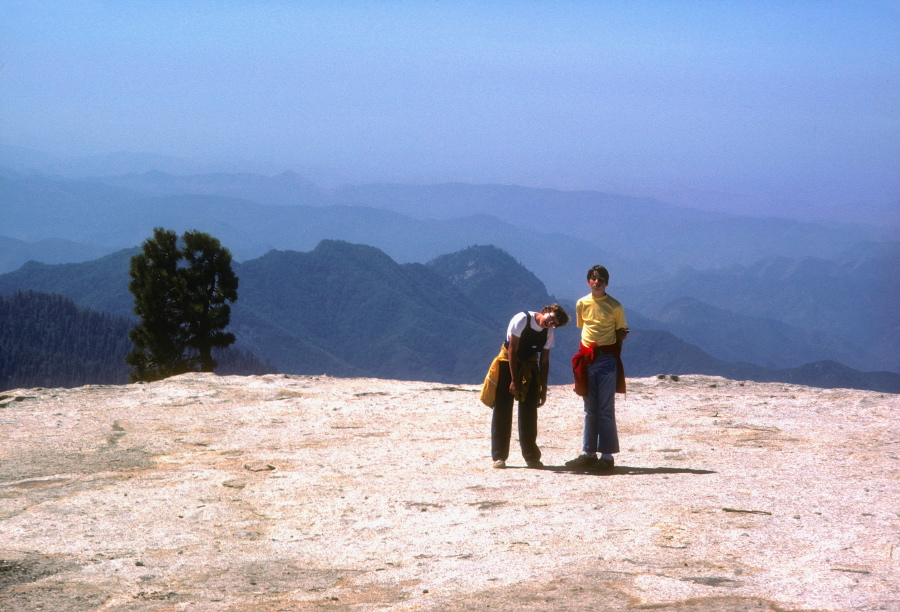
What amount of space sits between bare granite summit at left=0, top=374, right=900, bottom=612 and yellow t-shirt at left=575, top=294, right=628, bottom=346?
194 centimetres

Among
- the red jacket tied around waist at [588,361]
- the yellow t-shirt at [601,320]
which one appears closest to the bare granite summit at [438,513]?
the red jacket tied around waist at [588,361]

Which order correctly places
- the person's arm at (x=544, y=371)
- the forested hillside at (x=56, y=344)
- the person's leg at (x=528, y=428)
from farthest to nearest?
the forested hillside at (x=56, y=344) → the person's leg at (x=528, y=428) → the person's arm at (x=544, y=371)

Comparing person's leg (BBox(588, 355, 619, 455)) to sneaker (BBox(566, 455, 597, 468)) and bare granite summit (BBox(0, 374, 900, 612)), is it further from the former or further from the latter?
bare granite summit (BBox(0, 374, 900, 612))

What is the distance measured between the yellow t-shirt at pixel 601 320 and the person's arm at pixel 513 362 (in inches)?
37.2

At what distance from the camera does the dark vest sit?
10.7 m

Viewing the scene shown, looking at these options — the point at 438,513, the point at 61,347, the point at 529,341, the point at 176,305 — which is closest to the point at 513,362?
the point at 529,341

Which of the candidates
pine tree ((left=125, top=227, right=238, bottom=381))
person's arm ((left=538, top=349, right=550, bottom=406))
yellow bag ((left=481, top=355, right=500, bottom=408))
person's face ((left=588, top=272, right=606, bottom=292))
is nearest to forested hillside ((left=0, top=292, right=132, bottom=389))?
pine tree ((left=125, top=227, right=238, bottom=381))

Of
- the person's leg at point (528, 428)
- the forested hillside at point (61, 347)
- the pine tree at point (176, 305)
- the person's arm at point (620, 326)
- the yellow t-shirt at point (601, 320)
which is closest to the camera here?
the person's arm at point (620, 326)

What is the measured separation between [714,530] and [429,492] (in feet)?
12.7

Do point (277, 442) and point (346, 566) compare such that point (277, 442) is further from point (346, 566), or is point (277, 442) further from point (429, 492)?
point (346, 566)

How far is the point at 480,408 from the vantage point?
18.2 meters

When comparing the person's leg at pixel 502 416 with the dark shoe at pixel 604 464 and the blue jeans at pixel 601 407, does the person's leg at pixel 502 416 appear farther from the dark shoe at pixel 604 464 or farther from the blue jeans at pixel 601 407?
the dark shoe at pixel 604 464

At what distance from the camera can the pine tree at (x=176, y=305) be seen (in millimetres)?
53344

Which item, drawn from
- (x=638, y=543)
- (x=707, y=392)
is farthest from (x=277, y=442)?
(x=707, y=392)
